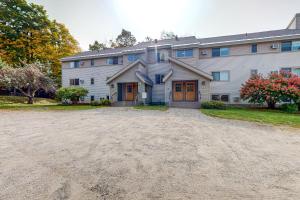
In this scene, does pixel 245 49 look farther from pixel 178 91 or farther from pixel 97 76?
pixel 97 76

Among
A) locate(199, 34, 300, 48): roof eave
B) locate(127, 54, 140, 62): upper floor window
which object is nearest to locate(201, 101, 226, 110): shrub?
locate(199, 34, 300, 48): roof eave

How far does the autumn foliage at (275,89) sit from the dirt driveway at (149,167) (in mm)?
9905

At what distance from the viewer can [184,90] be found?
20078 mm

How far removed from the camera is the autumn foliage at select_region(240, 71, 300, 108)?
47.4 ft

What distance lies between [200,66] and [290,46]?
9.49 metres

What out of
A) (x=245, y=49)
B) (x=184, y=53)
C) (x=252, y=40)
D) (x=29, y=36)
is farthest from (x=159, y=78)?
(x=29, y=36)

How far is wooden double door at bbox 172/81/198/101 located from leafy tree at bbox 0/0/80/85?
23619mm

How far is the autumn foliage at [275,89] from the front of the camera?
14.5 m

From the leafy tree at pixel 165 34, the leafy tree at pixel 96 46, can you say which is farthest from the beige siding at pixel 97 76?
the leafy tree at pixel 165 34

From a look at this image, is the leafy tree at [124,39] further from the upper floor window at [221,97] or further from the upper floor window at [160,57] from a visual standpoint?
the upper floor window at [221,97]

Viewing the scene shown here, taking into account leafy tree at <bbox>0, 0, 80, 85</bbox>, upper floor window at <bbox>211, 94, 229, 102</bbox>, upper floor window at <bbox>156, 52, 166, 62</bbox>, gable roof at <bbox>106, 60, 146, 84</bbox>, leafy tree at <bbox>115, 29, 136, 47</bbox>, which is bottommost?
upper floor window at <bbox>211, 94, 229, 102</bbox>

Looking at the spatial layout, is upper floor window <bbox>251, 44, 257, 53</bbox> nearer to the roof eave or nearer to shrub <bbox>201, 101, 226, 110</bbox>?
the roof eave

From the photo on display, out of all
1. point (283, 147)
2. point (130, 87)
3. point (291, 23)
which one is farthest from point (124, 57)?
point (291, 23)

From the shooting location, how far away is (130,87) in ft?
73.8
